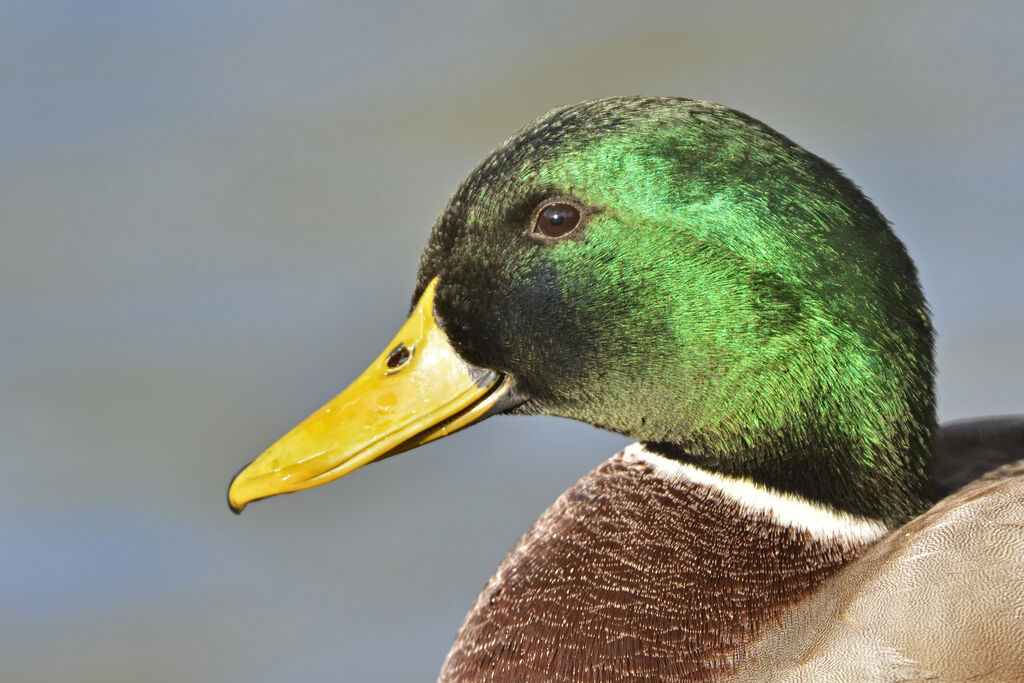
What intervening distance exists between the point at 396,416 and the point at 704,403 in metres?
0.51

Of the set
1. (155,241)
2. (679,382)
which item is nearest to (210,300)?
(155,241)

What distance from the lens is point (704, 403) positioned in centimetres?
255

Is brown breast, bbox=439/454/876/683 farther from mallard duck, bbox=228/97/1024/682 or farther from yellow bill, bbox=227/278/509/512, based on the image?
yellow bill, bbox=227/278/509/512

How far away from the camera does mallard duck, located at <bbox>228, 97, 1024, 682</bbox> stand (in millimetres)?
2406

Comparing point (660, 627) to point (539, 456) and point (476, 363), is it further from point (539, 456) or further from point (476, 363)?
point (539, 456)

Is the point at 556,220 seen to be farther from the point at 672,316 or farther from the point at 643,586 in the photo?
the point at 643,586

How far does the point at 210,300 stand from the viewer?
4.75m

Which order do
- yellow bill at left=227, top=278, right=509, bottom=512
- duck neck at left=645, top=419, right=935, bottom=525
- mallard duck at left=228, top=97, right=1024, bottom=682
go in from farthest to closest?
yellow bill at left=227, top=278, right=509, bottom=512 → duck neck at left=645, top=419, right=935, bottom=525 → mallard duck at left=228, top=97, right=1024, bottom=682

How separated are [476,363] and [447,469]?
174 cm

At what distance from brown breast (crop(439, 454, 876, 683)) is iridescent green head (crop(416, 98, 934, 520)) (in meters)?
0.10

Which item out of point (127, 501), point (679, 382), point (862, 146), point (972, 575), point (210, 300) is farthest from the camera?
point (862, 146)

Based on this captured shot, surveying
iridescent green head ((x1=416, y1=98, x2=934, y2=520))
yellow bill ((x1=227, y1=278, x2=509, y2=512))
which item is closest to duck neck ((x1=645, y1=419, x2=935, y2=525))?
iridescent green head ((x1=416, y1=98, x2=934, y2=520))

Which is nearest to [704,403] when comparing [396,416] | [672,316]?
[672,316]

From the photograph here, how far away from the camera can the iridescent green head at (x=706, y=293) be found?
7.94 feet
